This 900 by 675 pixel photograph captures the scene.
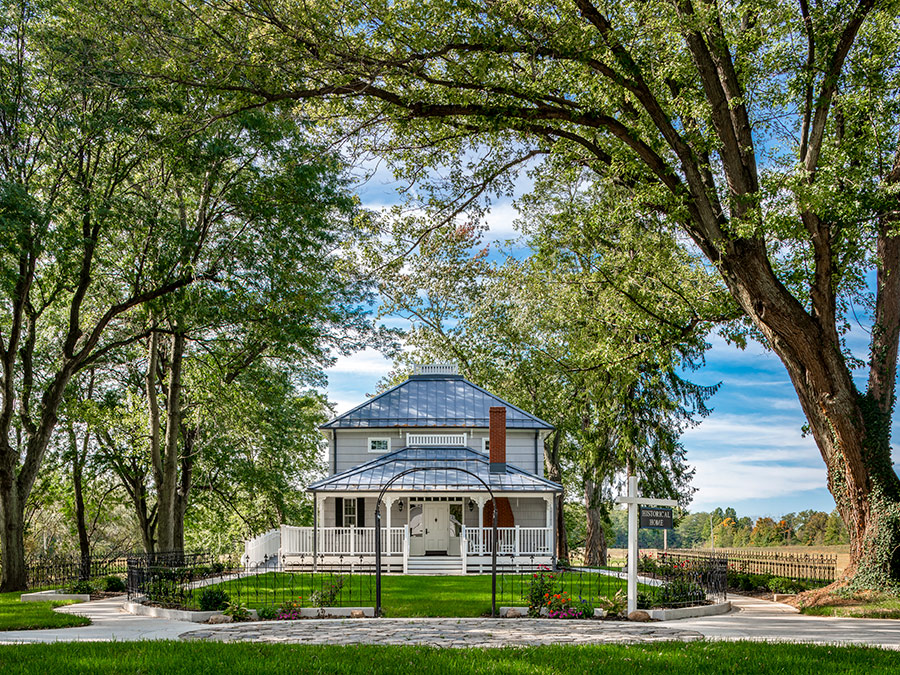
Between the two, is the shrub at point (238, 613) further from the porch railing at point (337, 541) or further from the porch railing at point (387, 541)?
the porch railing at point (337, 541)

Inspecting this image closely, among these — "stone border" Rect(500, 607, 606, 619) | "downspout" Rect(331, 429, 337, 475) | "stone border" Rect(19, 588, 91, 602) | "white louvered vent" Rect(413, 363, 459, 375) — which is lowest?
"stone border" Rect(19, 588, 91, 602)

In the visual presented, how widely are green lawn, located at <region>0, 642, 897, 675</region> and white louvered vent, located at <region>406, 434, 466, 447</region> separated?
1861cm

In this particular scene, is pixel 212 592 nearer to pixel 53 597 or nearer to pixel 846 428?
pixel 53 597

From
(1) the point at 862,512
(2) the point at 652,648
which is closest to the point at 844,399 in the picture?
(1) the point at 862,512

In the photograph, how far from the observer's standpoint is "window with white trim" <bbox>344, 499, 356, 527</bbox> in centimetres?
2673

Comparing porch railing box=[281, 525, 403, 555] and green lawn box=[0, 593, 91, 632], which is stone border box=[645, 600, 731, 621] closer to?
green lawn box=[0, 593, 91, 632]

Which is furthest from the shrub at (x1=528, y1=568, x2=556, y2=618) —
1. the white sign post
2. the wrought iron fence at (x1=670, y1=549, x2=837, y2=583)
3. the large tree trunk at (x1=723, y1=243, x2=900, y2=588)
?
the large tree trunk at (x1=723, y1=243, x2=900, y2=588)

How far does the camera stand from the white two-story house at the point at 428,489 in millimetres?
24375

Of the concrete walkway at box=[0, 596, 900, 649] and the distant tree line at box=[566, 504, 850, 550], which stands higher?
the concrete walkway at box=[0, 596, 900, 649]

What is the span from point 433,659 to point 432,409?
836 inches

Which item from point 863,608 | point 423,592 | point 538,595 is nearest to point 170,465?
point 423,592

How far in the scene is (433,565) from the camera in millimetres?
24406

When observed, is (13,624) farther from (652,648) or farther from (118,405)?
(118,405)

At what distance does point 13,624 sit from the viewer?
1203 centimetres
